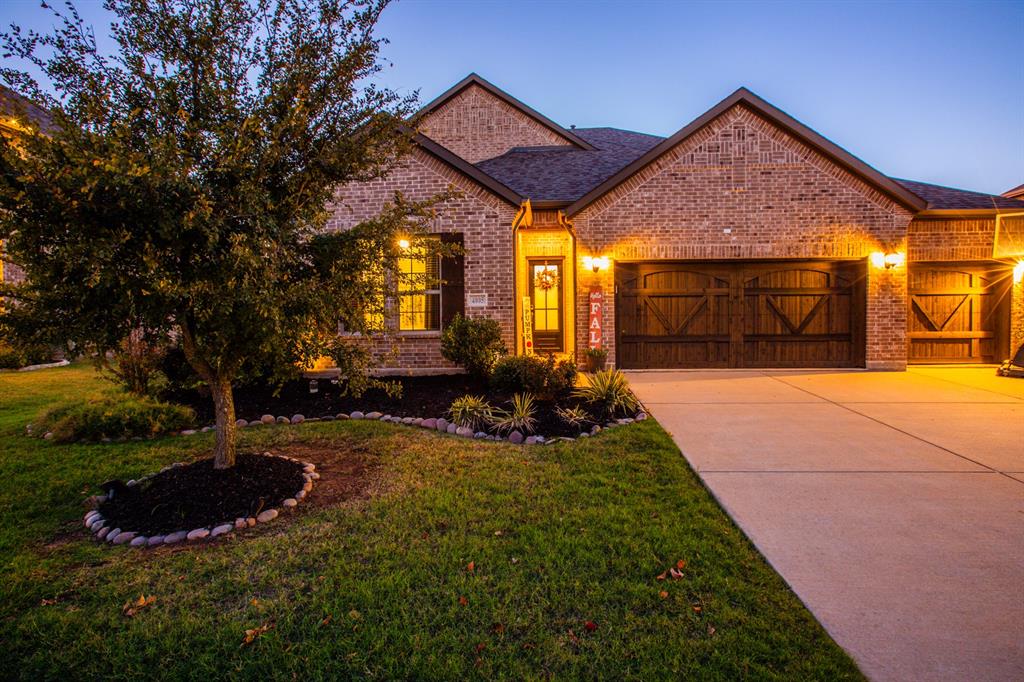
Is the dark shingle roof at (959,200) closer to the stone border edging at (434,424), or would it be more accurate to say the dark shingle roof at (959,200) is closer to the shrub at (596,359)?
the shrub at (596,359)

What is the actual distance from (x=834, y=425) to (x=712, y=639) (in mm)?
5051

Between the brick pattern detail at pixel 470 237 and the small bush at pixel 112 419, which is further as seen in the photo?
the brick pattern detail at pixel 470 237

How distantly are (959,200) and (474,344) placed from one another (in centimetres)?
1118

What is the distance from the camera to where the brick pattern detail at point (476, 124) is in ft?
54.2

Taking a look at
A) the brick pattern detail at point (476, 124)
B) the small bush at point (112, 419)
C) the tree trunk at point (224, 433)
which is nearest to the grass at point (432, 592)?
the tree trunk at point (224, 433)

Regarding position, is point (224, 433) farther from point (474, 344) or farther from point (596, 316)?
point (596, 316)

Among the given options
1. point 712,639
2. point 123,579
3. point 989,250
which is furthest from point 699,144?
point 123,579

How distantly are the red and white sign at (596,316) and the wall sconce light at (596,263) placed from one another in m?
0.45

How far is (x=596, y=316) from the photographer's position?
35.6 feet

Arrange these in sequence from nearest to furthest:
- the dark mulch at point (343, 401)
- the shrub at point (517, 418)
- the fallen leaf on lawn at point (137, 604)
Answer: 1. the fallen leaf on lawn at point (137, 604)
2. the shrub at point (517, 418)
3. the dark mulch at point (343, 401)

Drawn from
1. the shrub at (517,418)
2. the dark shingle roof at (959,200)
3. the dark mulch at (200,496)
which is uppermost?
the dark shingle roof at (959,200)

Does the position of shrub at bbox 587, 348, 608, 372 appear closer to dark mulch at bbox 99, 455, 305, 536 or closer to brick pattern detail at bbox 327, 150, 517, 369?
brick pattern detail at bbox 327, 150, 517, 369

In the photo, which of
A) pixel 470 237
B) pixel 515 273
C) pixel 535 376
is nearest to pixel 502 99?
pixel 470 237

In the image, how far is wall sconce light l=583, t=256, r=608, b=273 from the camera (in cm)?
1093
